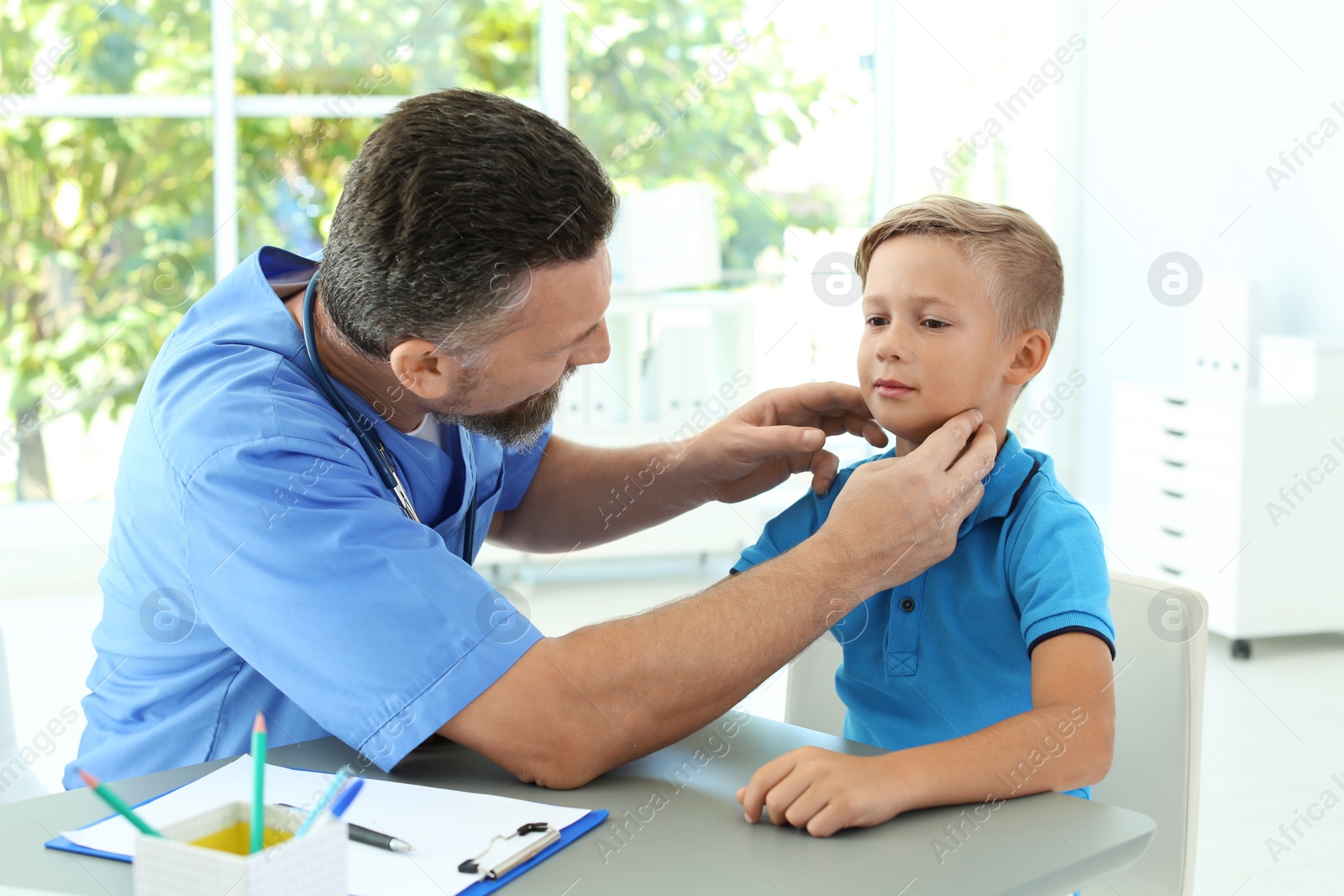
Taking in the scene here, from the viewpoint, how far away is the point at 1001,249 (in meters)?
1.35

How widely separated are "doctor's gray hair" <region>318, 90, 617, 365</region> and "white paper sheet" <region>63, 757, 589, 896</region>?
0.46 metres

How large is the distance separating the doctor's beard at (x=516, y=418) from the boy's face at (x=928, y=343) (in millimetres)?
372

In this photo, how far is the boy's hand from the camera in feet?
2.88

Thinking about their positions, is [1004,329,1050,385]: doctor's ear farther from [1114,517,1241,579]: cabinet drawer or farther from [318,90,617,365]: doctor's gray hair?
[1114,517,1241,579]: cabinet drawer

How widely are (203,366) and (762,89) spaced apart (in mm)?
5158

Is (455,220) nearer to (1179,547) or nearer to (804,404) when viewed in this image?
(804,404)

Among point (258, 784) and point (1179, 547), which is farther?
point (1179, 547)

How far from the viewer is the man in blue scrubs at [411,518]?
3.24ft

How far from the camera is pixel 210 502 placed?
1.03 m

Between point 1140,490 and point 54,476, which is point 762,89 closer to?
point 1140,490

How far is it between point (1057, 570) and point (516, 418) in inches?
24.4

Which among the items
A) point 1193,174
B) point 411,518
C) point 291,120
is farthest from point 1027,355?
point 291,120

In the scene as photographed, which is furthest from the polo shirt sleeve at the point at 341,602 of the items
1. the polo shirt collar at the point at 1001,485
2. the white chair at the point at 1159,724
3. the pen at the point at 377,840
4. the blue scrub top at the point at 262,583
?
the white chair at the point at 1159,724

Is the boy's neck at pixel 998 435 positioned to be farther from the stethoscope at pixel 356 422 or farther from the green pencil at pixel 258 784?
the green pencil at pixel 258 784
